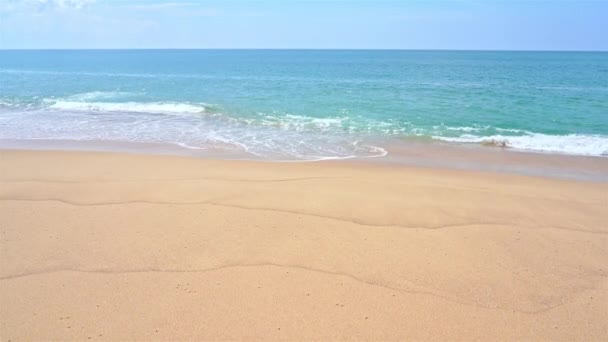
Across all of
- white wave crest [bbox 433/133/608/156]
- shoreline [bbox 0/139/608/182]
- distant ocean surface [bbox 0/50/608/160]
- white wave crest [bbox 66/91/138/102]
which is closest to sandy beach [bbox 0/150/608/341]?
shoreline [bbox 0/139/608/182]

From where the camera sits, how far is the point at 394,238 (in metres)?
5.50

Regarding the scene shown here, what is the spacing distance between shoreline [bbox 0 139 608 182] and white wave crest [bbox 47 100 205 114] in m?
7.02

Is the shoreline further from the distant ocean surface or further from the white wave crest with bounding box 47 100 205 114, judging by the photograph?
the white wave crest with bounding box 47 100 205 114

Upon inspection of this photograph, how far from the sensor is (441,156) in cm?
1148

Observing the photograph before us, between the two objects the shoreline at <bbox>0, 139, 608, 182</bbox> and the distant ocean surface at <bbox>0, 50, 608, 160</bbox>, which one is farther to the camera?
the distant ocean surface at <bbox>0, 50, 608, 160</bbox>

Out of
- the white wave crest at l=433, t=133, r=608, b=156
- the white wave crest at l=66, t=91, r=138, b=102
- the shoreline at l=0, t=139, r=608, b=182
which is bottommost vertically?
the shoreline at l=0, t=139, r=608, b=182

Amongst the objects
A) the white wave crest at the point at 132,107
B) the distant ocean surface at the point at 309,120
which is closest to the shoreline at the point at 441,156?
the distant ocean surface at the point at 309,120

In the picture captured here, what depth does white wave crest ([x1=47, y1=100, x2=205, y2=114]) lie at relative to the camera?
768 inches

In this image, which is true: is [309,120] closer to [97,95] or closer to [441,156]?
[441,156]

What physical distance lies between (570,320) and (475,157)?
26.5ft

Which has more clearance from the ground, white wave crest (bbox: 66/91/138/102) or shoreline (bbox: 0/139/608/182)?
white wave crest (bbox: 66/91/138/102)

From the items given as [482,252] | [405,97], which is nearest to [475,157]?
[482,252]

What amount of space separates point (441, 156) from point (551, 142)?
4.51 m

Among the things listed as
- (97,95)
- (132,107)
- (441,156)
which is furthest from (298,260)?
(97,95)
